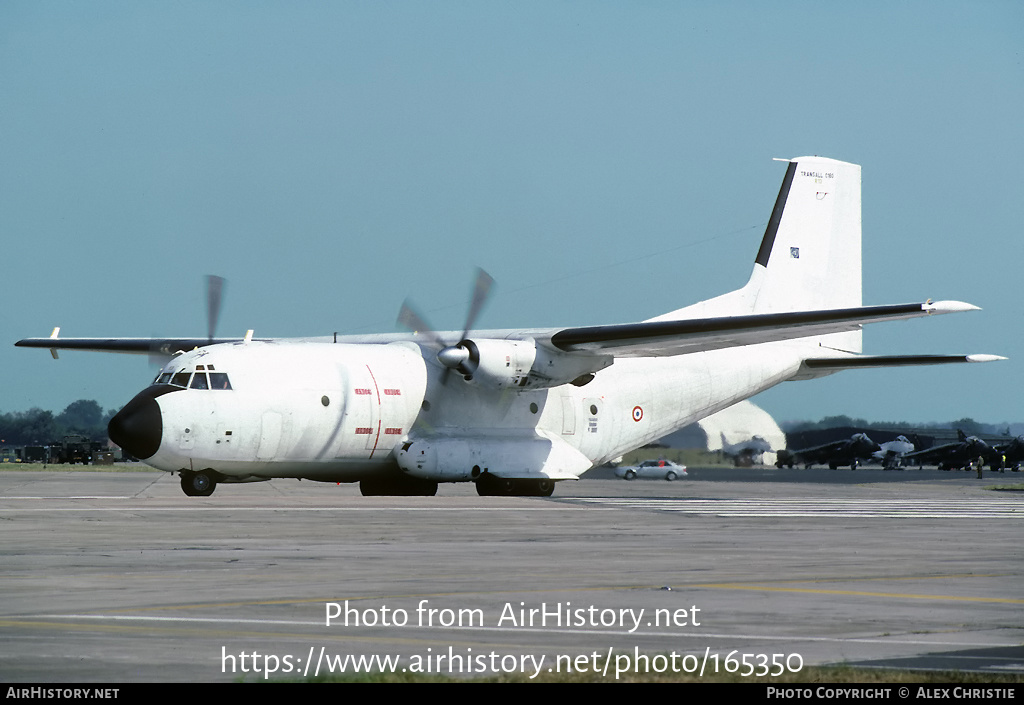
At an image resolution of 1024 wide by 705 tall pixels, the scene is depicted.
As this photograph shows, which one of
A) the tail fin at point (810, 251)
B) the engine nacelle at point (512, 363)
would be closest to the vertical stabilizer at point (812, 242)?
the tail fin at point (810, 251)

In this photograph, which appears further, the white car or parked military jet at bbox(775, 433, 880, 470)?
parked military jet at bbox(775, 433, 880, 470)

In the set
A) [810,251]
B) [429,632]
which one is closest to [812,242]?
[810,251]

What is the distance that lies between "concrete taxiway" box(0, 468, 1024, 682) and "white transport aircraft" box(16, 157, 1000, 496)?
348 centimetres

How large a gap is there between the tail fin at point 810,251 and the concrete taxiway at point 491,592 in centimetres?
1278

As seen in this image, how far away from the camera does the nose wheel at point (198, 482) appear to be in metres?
26.0

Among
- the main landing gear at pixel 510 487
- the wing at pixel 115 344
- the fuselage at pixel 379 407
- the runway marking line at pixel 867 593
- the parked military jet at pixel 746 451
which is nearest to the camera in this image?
the runway marking line at pixel 867 593

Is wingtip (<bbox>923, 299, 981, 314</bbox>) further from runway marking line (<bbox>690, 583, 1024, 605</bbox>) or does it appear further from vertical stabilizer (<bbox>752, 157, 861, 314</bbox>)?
runway marking line (<bbox>690, 583, 1024, 605</bbox>)

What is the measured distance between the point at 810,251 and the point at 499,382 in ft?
38.9

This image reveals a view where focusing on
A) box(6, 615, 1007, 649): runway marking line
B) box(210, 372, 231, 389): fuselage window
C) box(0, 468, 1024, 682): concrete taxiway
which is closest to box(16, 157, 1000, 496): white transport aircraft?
box(210, 372, 231, 389): fuselage window

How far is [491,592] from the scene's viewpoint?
10.3m

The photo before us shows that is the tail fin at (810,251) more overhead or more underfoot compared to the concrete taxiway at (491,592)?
more overhead

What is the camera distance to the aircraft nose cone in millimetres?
23688

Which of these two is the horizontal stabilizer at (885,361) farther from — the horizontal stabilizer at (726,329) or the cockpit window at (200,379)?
the cockpit window at (200,379)

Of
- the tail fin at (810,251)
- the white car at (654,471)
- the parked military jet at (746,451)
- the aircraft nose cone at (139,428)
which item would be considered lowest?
the white car at (654,471)
